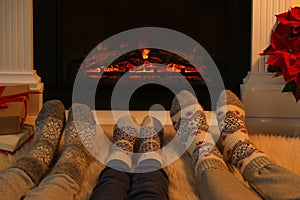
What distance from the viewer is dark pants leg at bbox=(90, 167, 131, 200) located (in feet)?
3.38

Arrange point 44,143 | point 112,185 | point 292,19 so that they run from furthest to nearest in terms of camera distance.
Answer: point 292,19
point 44,143
point 112,185

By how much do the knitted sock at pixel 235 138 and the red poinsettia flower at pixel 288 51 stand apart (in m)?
0.19

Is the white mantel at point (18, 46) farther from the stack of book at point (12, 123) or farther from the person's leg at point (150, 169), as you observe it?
the person's leg at point (150, 169)

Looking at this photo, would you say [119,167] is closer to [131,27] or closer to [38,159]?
[38,159]

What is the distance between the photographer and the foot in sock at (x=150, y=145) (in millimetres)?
1275

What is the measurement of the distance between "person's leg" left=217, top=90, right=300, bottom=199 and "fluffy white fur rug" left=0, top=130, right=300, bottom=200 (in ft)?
0.45

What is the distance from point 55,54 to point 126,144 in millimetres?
746

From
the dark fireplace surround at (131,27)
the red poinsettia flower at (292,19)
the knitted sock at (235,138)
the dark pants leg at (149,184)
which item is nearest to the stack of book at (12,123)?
the dark fireplace surround at (131,27)

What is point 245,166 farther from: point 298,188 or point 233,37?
point 233,37

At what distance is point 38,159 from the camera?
1312 mm

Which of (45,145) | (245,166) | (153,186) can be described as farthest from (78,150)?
(245,166)

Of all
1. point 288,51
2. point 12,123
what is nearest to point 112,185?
point 12,123

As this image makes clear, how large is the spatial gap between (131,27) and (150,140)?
715mm

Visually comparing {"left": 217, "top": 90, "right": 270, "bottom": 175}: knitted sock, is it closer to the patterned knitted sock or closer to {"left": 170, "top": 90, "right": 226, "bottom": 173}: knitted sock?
{"left": 170, "top": 90, "right": 226, "bottom": 173}: knitted sock
